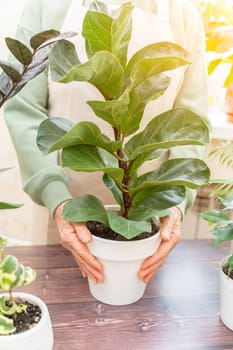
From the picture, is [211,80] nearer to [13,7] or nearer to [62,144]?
[13,7]

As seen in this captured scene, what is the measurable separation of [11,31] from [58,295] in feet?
3.73

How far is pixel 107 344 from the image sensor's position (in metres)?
0.68

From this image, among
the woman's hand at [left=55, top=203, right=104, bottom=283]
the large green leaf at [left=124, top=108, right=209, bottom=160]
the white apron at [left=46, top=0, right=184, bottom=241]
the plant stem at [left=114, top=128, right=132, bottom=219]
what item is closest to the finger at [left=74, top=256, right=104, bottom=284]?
the woman's hand at [left=55, top=203, right=104, bottom=283]

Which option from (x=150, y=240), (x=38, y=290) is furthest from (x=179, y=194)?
(x=38, y=290)

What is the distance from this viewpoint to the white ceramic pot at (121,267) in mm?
716

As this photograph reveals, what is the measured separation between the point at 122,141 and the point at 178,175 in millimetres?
106

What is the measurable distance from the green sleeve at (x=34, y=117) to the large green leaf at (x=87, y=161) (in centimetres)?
19

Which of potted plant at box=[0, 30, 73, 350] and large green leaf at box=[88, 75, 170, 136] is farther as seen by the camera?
A: large green leaf at box=[88, 75, 170, 136]

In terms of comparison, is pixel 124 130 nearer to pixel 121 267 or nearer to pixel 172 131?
pixel 172 131

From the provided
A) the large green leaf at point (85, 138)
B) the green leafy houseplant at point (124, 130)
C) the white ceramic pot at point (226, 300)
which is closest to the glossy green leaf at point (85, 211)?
the green leafy houseplant at point (124, 130)

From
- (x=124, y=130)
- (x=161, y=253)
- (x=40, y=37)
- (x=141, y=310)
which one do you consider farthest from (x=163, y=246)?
(x=40, y=37)

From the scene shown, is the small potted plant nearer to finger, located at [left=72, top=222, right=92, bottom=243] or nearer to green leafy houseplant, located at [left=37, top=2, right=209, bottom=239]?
green leafy houseplant, located at [left=37, top=2, right=209, bottom=239]

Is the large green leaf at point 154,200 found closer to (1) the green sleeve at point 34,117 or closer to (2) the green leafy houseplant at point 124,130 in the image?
(2) the green leafy houseplant at point 124,130

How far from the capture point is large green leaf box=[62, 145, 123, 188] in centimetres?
66
